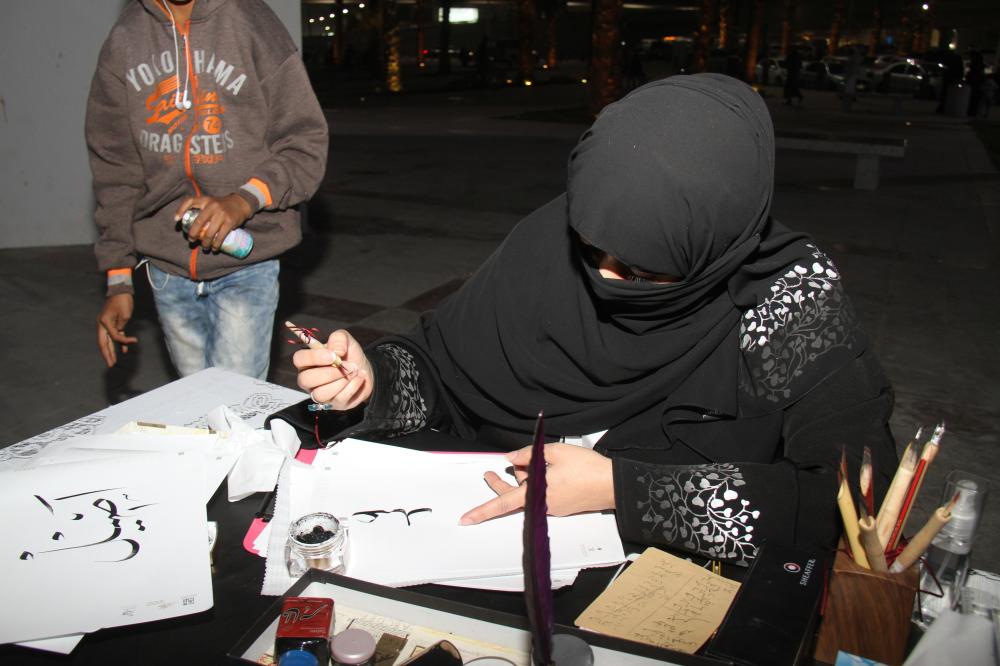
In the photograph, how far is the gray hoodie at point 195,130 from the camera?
2.19 m

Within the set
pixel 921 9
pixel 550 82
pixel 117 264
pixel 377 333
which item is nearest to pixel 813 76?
pixel 550 82

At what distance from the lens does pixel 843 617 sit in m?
1.06

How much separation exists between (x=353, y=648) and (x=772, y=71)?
3349 centimetres

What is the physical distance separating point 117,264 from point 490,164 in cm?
879

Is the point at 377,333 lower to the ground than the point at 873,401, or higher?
lower

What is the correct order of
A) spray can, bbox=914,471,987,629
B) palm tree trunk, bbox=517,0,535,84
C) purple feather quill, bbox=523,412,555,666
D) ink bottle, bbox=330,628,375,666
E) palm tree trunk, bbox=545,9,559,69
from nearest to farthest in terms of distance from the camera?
1. purple feather quill, bbox=523,412,555,666
2. ink bottle, bbox=330,628,375,666
3. spray can, bbox=914,471,987,629
4. palm tree trunk, bbox=517,0,535,84
5. palm tree trunk, bbox=545,9,559,69

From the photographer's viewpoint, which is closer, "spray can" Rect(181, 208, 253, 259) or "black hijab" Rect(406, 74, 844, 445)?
"black hijab" Rect(406, 74, 844, 445)

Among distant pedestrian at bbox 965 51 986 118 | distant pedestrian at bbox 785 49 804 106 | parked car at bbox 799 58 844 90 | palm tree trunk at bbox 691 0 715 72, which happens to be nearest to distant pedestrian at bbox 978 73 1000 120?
distant pedestrian at bbox 965 51 986 118

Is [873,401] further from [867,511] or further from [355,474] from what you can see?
[355,474]

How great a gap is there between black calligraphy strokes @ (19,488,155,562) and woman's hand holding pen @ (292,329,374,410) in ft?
1.10

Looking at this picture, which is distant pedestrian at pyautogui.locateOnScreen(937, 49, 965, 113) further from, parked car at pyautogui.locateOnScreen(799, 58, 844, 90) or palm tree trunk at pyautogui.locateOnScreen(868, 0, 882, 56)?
palm tree trunk at pyautogui.locateOnScreen(868, 0, 882, 56)

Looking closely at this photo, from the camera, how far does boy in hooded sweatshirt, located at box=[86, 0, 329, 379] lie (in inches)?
86.0

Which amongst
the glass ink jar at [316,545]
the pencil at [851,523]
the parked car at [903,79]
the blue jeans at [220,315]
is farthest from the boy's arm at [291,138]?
the parked car at [903,79]

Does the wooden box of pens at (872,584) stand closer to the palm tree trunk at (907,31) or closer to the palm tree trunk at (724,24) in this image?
the palm tree trunk at (724,24)
